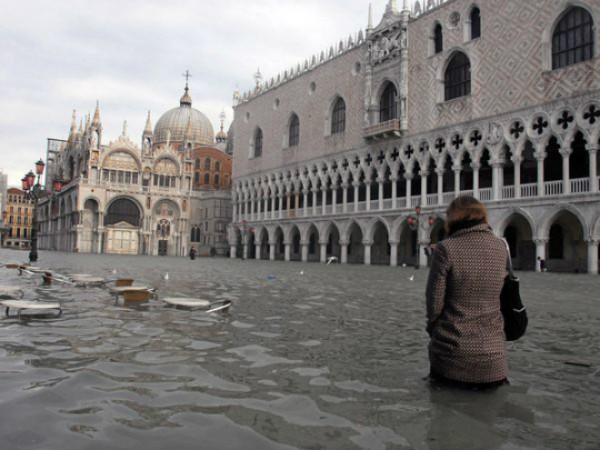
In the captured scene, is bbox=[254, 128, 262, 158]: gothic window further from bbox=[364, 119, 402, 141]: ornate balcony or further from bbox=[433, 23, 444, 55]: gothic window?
bbox=[433, 23, 444, 55]: gothic window

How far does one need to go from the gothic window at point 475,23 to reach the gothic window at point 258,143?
2432 cm

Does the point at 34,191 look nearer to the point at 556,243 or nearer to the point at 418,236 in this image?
the point at 418,236

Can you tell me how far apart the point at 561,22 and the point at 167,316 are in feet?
83.0

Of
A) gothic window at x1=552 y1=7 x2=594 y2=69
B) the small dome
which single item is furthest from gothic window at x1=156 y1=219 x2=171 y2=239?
gothic window at x1=552 y1=7 x2=594 y2=69

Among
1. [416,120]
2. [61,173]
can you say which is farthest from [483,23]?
[61,173]

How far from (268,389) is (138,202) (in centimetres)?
5571

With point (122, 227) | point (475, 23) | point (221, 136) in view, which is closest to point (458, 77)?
point (475, 23)

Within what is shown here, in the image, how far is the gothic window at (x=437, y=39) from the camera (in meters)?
31.0

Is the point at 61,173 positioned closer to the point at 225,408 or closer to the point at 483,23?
the point at 483,23

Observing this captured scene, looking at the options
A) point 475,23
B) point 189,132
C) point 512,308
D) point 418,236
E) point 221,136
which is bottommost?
point 512,308

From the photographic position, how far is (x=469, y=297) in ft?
12.4

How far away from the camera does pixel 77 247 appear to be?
2128 inches

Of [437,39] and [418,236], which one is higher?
[437,39]

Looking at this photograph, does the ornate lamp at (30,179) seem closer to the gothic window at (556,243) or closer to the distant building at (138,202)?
the gothic window at (556,243)
